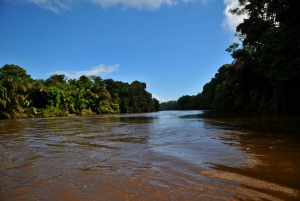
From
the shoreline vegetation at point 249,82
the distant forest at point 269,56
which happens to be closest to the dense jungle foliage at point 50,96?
the shoreline vegetation at point 249,82

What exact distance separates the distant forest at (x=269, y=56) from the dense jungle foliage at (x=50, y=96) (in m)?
30.3

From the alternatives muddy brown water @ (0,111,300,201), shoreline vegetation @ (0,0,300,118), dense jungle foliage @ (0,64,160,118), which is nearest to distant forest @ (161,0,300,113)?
shoreline vegetation @ (0,0,300,118)

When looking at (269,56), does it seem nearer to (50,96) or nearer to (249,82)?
(249,82)

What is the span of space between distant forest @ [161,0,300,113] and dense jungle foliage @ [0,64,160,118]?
99.3 feet

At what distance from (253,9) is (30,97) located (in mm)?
35277

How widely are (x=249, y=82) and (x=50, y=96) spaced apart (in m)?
33.5

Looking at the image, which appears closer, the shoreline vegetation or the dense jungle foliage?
the shoreline vegetation

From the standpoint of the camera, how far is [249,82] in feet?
99.3

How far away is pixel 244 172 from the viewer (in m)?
3.28

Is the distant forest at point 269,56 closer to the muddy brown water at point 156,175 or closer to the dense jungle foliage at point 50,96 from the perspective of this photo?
the muddy brown water at point 156,175

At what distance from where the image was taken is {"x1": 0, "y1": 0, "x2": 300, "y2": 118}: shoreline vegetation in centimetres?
1484

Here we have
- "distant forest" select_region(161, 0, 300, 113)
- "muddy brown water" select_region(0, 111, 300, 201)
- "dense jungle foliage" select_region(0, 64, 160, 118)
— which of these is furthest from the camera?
"dense jungle foliage" select_region(0, 64, 160, 118)

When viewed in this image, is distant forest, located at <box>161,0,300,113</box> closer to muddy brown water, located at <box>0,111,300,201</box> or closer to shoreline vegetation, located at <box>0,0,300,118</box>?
shoreline vegetation, located at <box>0,0,300,118</box>

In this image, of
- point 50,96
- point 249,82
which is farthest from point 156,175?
point 50,96
